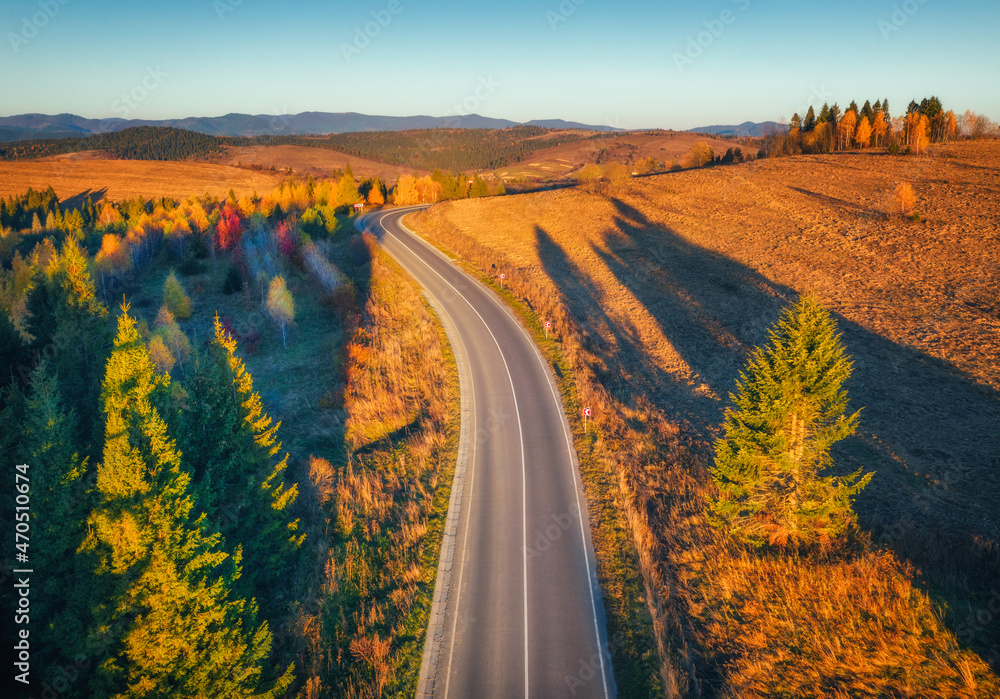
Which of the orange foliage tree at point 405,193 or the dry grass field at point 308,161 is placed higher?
the dry grass field at point 308,161

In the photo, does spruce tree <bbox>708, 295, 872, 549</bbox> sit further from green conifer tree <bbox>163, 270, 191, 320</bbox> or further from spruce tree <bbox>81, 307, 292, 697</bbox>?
green conifer tree <bbox>163, 270, 191, 320</bbox>

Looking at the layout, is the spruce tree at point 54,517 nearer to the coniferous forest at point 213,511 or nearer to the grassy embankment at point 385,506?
the coniferous forest at point 213,511

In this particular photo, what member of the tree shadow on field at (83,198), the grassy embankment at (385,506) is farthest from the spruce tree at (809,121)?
the tree shadow on field at (83,198)

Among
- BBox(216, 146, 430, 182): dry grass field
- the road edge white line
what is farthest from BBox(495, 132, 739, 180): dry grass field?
the road edge white line

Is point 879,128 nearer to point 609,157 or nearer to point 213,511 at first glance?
point 609,157

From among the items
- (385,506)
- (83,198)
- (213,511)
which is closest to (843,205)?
(385,506)

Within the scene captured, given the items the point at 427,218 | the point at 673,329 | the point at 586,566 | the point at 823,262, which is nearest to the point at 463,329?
the point at 673,329
